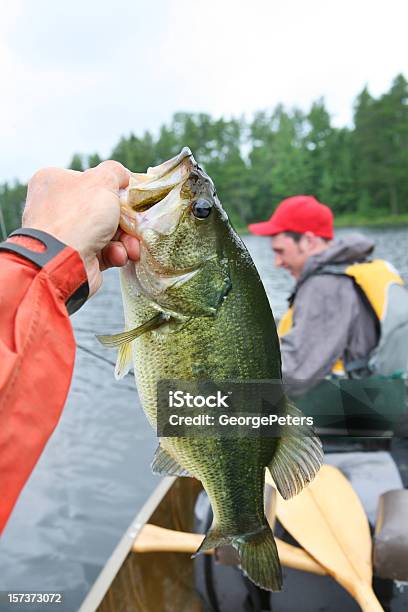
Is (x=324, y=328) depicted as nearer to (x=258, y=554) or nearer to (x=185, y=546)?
(x=185, y=546)

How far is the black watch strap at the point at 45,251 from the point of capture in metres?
1.37

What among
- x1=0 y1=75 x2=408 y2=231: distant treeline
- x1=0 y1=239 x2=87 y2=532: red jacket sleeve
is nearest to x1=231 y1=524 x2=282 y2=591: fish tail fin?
x1=0 y1=239 x2=87 y2=532: red jacket sleeve

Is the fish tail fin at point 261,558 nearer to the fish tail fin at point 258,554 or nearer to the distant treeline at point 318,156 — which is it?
the fish tail fin at point 258,554

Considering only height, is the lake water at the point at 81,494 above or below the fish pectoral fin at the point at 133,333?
below

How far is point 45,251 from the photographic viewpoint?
1.39 meters

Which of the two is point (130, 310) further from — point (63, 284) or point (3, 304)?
point (3, 304)

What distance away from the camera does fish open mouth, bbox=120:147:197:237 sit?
1.64m

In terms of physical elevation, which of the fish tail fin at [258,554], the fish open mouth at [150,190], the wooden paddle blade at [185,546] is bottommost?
the wooden paddle blade at [185,546]

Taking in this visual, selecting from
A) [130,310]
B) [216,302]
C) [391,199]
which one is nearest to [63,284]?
[130,310]

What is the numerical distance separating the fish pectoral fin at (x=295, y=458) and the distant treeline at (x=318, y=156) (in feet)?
127

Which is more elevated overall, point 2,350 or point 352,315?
point 2,350

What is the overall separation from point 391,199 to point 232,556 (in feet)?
175

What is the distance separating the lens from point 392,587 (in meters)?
3.16

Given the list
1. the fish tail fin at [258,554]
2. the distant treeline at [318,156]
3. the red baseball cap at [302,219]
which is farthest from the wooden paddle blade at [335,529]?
the distant treeline at [318,156]
